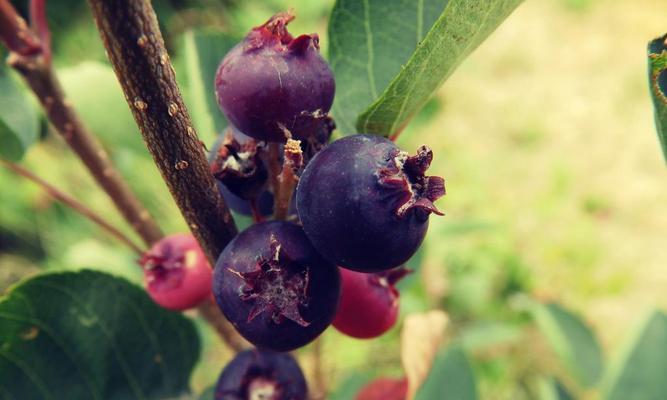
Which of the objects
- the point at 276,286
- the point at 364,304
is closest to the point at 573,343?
the point at 364,304

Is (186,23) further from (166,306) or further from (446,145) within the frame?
(166,306)

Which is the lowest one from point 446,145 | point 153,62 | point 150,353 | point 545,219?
point 545,219

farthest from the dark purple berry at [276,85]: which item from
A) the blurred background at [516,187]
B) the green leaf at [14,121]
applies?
the blurred background at [516,187]

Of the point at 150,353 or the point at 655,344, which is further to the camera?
the point at 655,344

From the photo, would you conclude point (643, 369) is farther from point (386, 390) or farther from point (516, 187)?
point (516, 187)

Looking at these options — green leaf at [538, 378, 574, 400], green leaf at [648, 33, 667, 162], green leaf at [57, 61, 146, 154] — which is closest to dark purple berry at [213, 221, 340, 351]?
green leaf at [648, 33, 667, 162]

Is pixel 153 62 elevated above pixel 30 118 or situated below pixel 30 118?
above

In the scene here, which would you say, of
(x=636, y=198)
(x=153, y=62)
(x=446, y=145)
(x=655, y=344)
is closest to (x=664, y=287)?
(x=636, y=198)
